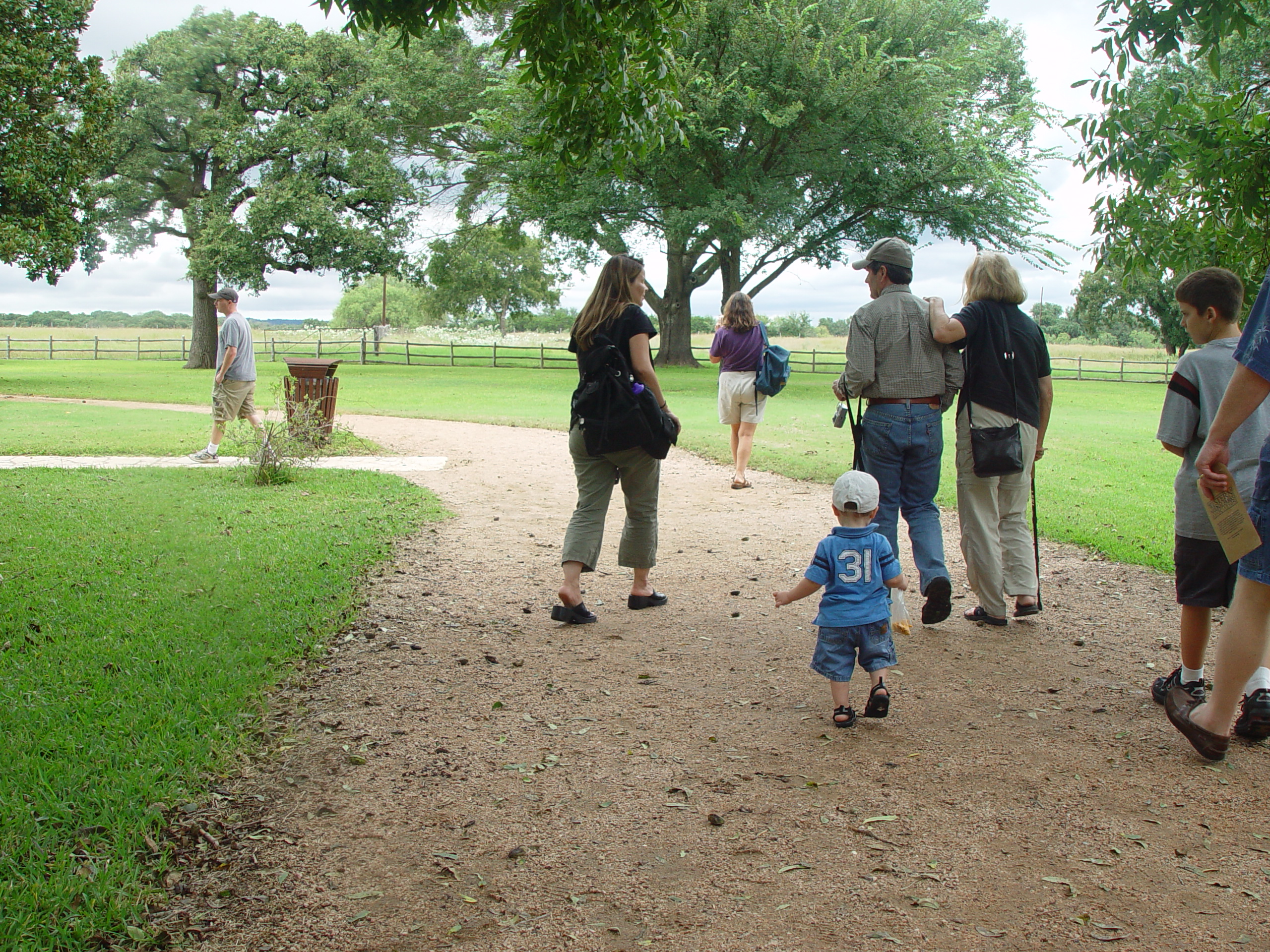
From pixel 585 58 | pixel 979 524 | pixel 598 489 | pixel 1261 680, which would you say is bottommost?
pixel 1261 680

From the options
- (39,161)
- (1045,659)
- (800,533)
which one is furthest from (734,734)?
(39,161)

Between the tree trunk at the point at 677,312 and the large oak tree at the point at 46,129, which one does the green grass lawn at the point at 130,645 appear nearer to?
the large oak tree at the point at 46,129

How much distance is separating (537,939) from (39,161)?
25396mm

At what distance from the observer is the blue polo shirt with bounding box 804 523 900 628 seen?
3699 mm

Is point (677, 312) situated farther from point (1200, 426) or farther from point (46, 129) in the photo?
point (1200, 426)

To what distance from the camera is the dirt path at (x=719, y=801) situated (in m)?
2.50

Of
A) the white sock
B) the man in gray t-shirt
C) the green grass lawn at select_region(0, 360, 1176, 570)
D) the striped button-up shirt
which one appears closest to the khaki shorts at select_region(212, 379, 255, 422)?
the green grass lawn at select_region(0, 360, 1176, 570)

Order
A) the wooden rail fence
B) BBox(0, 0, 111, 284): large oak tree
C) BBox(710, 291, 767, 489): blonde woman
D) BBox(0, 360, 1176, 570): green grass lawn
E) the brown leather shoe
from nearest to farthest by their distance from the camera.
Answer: the brown leather shoe
BBox(0, 360, 1176, 570): green grass lawn
BBox(710, 291, 767, 489): blonde woman
BBox(0, 0, 111, 284): large oak tree
the wooden rail fence

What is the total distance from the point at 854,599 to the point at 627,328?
6.50 ft

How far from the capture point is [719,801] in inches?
125

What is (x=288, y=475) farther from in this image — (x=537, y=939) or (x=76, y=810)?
(x=537, y=939)

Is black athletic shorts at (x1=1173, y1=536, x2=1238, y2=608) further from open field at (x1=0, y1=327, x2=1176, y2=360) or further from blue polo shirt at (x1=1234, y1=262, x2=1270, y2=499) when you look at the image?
open field at (x1=0, y1=327, x2=1176, y2=360)

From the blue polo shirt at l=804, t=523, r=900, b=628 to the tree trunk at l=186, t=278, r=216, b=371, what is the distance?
37.1 m

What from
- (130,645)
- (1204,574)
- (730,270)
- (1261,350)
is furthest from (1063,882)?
(730,270)
